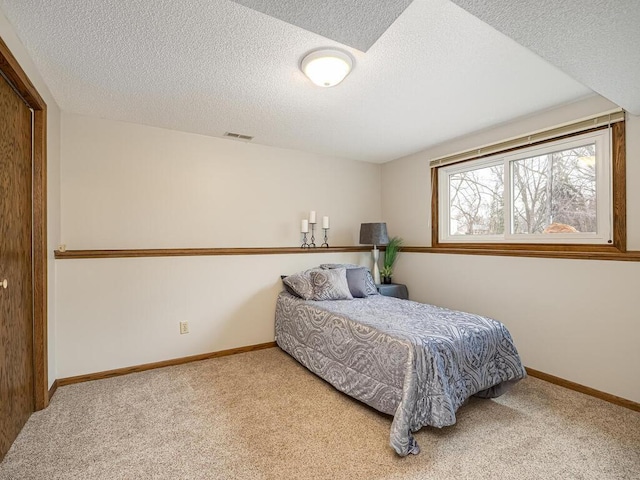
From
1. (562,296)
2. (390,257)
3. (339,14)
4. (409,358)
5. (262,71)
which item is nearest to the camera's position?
(339,14)

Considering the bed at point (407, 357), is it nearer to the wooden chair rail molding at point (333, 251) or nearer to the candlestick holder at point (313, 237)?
the wooden chair rail molding at point (333, 251)

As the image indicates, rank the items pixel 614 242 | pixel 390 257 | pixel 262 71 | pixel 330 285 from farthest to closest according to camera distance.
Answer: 1. pixel 390 257
2. pixel 330 285
3. pixel 614 242
4. pixel 262 71

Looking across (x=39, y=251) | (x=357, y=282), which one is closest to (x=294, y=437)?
(x=357, y=282)

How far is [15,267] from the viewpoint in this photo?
71.0 inches

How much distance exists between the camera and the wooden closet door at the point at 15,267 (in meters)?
1.64

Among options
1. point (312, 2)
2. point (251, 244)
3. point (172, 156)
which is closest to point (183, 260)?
point (251, 244)

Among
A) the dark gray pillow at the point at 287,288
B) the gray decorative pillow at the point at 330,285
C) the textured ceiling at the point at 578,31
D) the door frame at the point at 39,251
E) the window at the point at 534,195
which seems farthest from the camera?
the dark gray pillow at the point at 287,288

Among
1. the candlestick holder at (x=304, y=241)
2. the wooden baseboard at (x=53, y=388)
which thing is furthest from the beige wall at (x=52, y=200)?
the candlestick holder at (x=304, y=241)

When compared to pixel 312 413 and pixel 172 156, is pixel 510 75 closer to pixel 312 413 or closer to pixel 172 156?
pixel 312 413

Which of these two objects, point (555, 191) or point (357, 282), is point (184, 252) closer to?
point (357, 282)

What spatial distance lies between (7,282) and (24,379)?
0.69m

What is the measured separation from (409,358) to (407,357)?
0.02 m

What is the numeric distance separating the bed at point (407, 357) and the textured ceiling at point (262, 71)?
1636 mm

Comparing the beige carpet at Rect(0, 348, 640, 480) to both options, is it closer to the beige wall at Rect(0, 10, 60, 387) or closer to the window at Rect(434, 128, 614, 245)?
the beige wall at Rect(0, 10, 60, 387)
